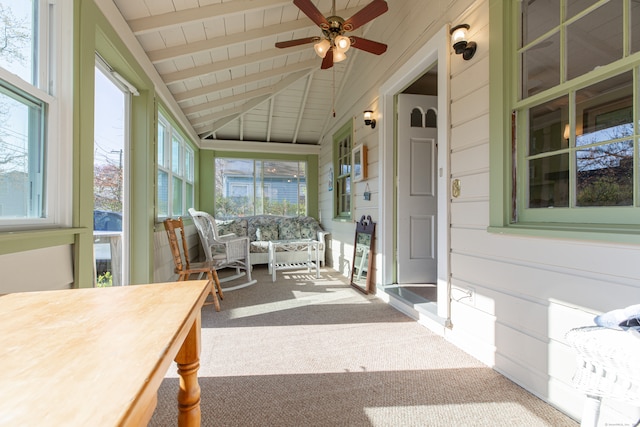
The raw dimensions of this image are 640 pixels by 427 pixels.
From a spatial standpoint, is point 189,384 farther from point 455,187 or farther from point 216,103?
point 216,103

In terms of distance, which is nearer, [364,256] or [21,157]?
[21,157]

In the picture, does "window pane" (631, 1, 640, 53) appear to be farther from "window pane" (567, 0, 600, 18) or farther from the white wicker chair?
the white wicker chair

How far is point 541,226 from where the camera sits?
161 centimetres

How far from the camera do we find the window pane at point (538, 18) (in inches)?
64.1

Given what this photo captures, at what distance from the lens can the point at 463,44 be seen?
2113 millimetres

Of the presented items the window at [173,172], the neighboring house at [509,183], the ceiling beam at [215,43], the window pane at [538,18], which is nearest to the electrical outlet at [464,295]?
the neighboring house at [509,183]

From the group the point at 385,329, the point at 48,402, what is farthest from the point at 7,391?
the point at 385,329

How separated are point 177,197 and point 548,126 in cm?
490

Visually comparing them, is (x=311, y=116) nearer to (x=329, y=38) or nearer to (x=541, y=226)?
(x=329, y=38)

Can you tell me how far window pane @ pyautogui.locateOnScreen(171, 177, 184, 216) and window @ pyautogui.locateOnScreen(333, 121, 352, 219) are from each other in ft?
8.96

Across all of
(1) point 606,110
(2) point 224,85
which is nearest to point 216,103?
(2) point 224,85

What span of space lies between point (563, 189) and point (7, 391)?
2.15 meters

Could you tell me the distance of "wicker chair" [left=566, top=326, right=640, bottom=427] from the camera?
2.84 ft

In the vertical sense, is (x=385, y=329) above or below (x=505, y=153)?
below
